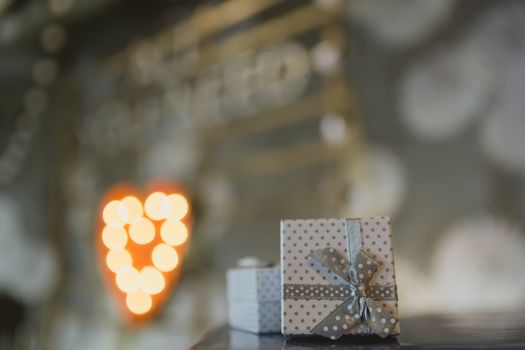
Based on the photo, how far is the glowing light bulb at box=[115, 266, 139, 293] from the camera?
2.32 meters

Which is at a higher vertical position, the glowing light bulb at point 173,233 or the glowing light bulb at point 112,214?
the glowing light bulb at point 112,214

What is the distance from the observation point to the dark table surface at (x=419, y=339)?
898mm

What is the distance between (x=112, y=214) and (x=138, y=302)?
382 millimetres

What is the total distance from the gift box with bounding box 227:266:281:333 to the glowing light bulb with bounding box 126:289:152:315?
113 centimetres

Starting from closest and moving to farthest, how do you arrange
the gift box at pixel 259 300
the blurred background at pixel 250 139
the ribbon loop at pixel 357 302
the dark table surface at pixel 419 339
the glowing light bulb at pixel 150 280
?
the dark table surface at pixel 419 339 < the ribbon loop at pixel 357 302 < the gift box at pixel 259 300 < the blurred background at pixel 250 139 < the glowing light bulb at pixel 150 280

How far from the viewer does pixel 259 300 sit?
3.92ft

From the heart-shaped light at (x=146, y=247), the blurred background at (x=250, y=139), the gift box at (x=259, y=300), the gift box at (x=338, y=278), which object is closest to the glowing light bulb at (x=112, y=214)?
the heart-shaped light at (x=146, y=247)

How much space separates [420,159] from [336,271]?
3.10ft

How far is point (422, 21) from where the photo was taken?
1909 mm

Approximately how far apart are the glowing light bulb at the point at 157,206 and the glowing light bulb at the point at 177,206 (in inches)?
0.6

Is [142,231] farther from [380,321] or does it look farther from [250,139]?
[380,321]

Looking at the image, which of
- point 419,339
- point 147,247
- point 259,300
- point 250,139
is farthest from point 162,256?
point 419,339

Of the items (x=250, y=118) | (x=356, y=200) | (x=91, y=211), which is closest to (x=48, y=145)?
(x=91, y=211)

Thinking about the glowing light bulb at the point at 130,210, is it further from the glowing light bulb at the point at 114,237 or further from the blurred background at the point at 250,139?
the blurred background at the point at 250,139
